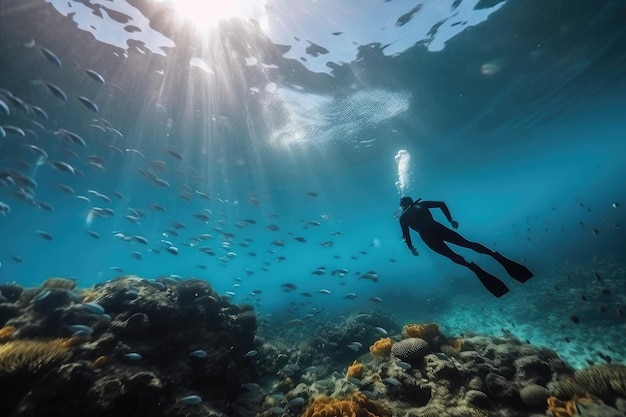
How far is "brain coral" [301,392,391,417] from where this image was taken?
206 inches

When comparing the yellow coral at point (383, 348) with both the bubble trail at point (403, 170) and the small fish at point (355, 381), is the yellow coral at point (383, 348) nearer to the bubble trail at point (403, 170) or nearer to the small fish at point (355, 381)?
the small fish at point (355, 381)

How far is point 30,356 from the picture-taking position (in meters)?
5.27

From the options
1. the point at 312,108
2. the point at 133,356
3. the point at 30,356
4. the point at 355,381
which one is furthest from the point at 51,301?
the point at 312,108

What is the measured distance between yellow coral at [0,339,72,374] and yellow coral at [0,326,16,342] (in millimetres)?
1462

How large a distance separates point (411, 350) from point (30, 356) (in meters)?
7.71

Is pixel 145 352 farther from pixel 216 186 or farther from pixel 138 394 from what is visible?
pixel 216 186

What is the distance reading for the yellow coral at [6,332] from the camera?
22.4 feet

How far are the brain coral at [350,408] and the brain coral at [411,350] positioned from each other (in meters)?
1.51

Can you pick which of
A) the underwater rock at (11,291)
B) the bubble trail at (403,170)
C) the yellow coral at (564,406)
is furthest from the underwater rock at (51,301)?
the bubble trail at (403,170)

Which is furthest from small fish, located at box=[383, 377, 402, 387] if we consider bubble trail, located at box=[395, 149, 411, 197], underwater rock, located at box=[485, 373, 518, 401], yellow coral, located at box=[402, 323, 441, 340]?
bubble trail, located at box=[395, 149, 411, 197]

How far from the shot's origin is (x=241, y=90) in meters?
15.6

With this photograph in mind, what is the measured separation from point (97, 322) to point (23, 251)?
55.5 meters

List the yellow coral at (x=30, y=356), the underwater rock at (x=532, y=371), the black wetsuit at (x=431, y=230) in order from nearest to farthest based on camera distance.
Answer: the yellow coral at (x=30, y=356) → the underwater rock at (x=532, y=371) → the black wetsuit at (x=431, y=230)

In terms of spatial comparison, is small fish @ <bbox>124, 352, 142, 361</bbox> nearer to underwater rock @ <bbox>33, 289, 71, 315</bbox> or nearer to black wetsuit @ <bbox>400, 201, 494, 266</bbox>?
underwater rock @ <bbox>33, 289, 71, 315</bbox>
